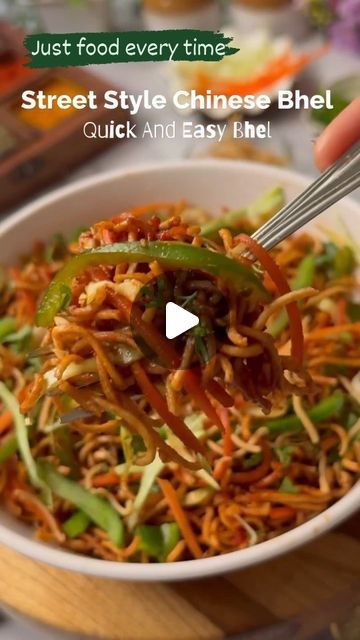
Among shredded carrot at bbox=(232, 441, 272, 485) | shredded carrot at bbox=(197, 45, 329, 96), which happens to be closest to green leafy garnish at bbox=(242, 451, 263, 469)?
shredded carrot at bbox=(232, 441, 272, 485)

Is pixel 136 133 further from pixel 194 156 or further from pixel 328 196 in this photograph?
pixel 328 196

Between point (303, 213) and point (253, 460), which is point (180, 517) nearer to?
point (253, 460)

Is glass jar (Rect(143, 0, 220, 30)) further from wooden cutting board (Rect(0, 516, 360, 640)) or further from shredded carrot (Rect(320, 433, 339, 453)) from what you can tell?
wooden cutting board (Rect(0, 516, 360, 640))

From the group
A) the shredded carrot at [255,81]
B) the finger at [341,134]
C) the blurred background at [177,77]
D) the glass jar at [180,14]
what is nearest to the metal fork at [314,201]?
the finger at [341,134]

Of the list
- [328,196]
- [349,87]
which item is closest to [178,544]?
[328,196]

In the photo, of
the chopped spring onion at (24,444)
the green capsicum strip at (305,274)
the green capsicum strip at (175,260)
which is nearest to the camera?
the green capsicum strip at (175,260)

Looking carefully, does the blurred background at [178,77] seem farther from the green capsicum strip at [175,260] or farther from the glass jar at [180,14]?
the green capsicum strip at [175,260]
